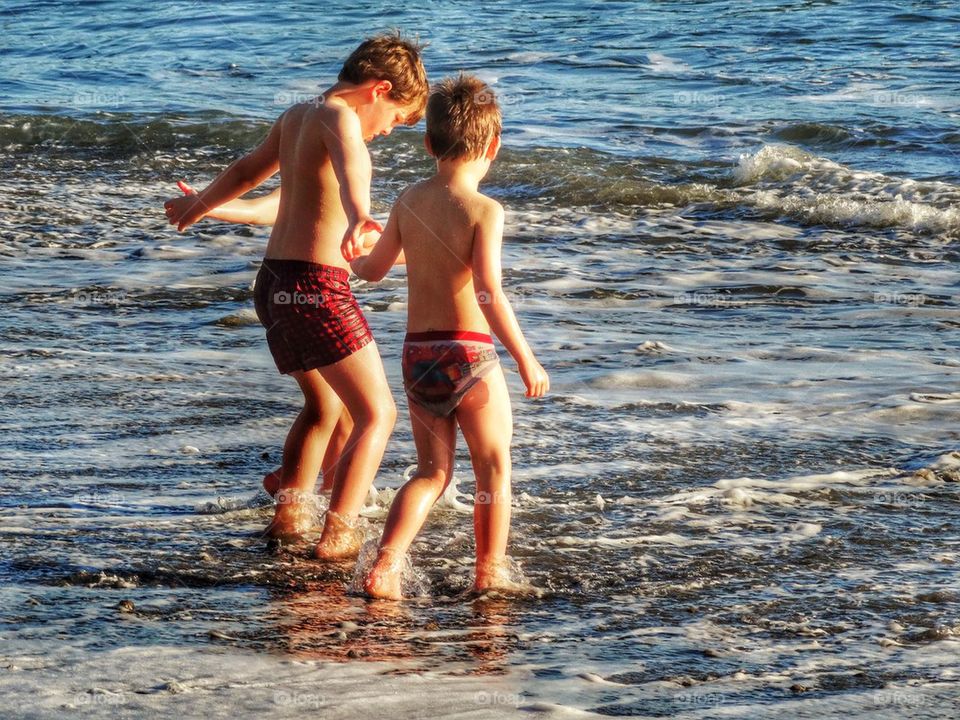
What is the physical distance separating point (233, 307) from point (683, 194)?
454 cm

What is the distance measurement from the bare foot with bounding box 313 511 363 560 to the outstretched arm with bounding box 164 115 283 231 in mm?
1173

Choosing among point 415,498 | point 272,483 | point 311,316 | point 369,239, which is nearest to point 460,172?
point 369,239

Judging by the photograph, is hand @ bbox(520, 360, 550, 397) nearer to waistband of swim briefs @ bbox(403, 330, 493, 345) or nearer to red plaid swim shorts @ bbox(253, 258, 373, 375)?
waistband of swim briefs @ bbox(403, 330, 493, 345)

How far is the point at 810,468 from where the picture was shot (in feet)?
16.4

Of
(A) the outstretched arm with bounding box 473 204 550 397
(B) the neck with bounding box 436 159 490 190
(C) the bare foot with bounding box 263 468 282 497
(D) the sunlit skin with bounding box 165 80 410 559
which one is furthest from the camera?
(C) the bare foot with bounding box 263 468 282 497

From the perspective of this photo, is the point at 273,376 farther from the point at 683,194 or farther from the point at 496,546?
the point at 683,194

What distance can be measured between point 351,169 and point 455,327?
59 cm

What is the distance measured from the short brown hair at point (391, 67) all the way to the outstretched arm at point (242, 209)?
0.62 meters

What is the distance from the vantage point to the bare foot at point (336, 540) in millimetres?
4230

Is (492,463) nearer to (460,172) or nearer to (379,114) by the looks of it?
(460,172)

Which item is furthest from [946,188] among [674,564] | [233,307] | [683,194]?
[674,564]

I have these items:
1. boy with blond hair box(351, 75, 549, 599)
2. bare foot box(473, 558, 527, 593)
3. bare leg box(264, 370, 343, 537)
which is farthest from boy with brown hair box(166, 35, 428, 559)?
bare foot box(473, 558, 527, 593)

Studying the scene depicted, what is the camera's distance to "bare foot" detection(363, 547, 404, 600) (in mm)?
3879

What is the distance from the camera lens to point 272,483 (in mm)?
4637
